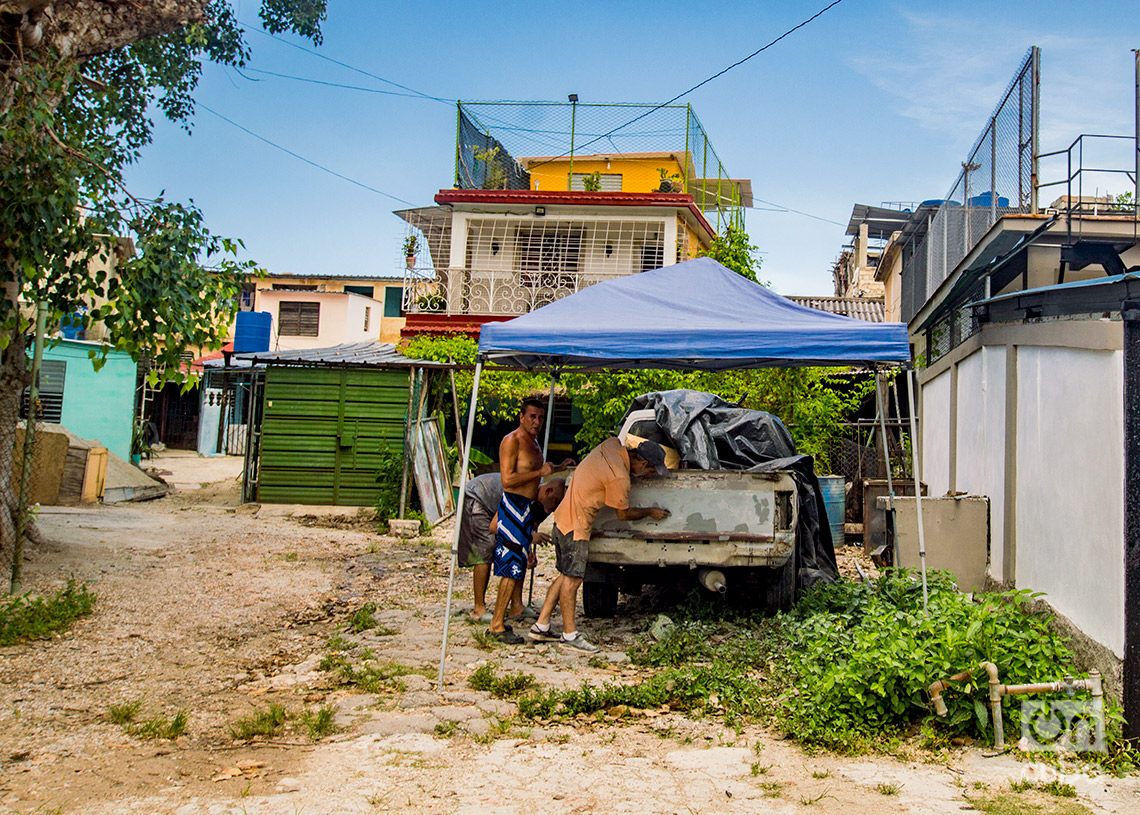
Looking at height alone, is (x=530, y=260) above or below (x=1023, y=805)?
above

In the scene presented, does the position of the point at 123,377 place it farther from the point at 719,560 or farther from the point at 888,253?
the point at 888,253

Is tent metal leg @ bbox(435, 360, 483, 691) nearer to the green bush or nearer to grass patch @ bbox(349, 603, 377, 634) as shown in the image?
grass patch @ bbox(349, 603, 377, 634)

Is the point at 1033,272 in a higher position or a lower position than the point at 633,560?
higher

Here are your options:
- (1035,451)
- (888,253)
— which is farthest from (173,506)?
(888,253)

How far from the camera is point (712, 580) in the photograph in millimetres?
6617

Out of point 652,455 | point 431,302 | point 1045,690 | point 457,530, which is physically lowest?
point 1045,690

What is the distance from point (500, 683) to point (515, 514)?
1.59 meters

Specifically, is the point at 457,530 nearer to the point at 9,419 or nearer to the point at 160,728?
the point at 160,728

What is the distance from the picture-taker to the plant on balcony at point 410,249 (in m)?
20.6

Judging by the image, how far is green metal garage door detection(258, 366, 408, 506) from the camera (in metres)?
14.3

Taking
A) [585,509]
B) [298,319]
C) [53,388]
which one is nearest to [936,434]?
[585,509]

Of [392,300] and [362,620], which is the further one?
[392,300]

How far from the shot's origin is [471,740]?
4551mm

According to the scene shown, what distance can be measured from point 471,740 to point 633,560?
2402 mm
